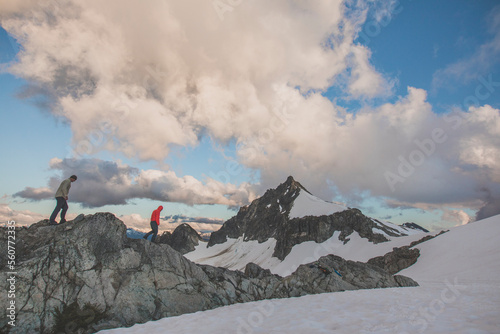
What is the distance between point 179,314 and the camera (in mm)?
12773

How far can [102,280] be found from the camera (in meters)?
12.1

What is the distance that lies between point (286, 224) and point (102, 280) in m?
104

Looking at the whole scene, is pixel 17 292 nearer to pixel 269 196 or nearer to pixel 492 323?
pixel 492 323

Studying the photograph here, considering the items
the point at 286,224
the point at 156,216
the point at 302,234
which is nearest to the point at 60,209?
the point at 156,216

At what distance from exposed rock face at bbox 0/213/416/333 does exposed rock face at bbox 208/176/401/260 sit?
75.6 m

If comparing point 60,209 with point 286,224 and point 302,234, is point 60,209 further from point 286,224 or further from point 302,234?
point 286,224

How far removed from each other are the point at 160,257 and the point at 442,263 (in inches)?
1746

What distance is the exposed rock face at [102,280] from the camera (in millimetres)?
10539

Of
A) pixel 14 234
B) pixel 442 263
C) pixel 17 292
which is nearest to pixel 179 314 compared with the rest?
pixel 17 292

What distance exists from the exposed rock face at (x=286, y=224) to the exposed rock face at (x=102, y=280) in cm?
7565

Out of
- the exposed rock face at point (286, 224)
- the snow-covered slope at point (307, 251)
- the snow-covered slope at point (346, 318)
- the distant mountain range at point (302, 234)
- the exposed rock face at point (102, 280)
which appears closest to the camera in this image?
the snow-covered slope at point (346, 318)

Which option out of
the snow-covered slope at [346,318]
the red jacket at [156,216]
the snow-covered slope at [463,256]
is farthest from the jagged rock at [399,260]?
the red jacket at [156,216]

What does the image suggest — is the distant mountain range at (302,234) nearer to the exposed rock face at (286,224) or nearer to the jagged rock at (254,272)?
the exposed rock face at (286,224)

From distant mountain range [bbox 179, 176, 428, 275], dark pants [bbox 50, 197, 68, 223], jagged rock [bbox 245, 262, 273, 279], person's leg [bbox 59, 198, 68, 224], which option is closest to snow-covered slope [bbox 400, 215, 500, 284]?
distant mountain range [bbox 179, 176, 428, 275]
